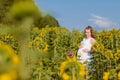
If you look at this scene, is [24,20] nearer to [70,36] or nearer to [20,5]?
[20,5]

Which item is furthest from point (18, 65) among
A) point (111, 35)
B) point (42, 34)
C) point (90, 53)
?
point (42, 34)

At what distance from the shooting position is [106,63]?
7.36 meters

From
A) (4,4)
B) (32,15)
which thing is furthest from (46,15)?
(4,4)

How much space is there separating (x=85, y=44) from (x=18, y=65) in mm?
6972

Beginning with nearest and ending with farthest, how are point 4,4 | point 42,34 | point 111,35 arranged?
1. point 4,4
2. point 111,35
3. point 42,34

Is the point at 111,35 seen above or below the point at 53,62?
above

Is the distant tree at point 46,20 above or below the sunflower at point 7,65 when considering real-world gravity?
above

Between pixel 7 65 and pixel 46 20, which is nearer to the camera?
pixel 7 65

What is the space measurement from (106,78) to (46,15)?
228 centimetres

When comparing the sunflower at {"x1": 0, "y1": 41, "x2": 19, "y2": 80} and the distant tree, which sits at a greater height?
the distant tree

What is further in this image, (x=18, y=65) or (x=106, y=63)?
(x=106, y=63)

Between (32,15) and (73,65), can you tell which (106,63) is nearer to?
(73,65)

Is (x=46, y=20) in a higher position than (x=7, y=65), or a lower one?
higher

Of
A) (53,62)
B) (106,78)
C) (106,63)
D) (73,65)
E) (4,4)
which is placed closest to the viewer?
(4,4)
